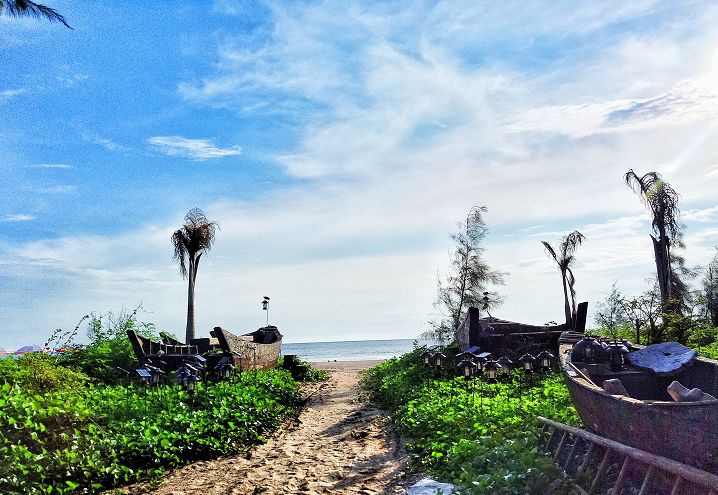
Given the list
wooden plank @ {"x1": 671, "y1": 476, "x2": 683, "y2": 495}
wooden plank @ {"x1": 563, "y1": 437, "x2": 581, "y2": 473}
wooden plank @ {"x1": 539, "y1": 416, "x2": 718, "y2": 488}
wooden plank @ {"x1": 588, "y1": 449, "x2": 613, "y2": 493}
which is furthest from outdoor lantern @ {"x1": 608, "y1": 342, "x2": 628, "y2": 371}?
wooden plank @ {"x1": 671, "y1": 476, "x2": 683, "y2": 495}

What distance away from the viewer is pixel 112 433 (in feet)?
29.0

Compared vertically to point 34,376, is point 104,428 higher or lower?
lower

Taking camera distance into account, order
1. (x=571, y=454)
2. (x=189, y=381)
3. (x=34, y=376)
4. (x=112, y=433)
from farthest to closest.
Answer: (x=189, y=381) → (x=34, y=376) → (x=112, y=433) → (x=571, y=454)

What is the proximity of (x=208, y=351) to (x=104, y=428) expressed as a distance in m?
10.5

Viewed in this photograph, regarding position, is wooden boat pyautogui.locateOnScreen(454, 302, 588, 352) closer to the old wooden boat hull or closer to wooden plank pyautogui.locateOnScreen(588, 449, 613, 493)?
the old wooden boat hull

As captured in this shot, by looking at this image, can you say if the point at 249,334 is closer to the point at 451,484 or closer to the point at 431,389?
the point at 431,389

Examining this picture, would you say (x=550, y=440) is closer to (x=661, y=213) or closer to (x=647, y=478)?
(x=647, y=478)

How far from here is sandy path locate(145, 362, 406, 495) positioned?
7949mm

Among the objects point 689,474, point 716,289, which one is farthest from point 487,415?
point 716,289

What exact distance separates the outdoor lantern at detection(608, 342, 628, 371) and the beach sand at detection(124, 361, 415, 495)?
171 inches

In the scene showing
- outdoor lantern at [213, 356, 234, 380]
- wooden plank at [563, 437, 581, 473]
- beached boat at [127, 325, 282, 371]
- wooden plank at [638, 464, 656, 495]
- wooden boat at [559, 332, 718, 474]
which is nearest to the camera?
wooden plank at [638, 464, 656, 495]

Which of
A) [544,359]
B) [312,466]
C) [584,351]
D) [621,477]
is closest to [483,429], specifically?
[312,466]

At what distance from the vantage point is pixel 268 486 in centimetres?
808

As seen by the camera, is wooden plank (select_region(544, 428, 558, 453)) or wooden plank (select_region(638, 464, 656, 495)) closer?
wooden plank (select_region(638, 464, 656, 495))
